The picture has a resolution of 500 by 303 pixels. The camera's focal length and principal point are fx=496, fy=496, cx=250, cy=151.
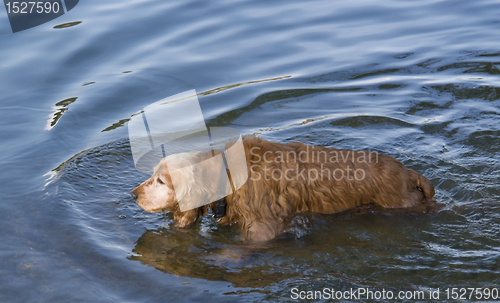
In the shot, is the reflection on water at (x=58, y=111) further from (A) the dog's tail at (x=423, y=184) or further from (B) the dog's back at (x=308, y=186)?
(A) the dog's tail at (x=423, y=184)

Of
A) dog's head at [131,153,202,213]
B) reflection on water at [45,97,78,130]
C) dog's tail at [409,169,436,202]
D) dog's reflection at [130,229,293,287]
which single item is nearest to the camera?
dog's reflection at [130,229,293,287]

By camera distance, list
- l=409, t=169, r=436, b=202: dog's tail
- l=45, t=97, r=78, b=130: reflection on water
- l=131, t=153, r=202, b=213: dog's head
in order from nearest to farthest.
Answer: l=131, t=153, r=202, b=213: dog's head, l=409, t=169, r=436, b=202: dog's tail, l=45, t=97, r=78, b=130: reflection on water

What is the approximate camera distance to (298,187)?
16.4ft

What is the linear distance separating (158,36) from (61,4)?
141 inches

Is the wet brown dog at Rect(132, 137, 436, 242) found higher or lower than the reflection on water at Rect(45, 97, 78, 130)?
lower

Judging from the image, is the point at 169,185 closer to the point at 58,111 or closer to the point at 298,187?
the point at 298,187

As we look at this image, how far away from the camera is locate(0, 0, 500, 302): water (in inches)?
181

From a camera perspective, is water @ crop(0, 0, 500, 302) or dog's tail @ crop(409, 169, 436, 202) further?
dog's tail @ crop(409, 169, 436, 202)

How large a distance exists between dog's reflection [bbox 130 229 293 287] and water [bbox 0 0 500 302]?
0.02 metres

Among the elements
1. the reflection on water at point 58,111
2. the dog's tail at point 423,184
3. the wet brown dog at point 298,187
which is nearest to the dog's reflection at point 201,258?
the wet brown dog at point 298,187

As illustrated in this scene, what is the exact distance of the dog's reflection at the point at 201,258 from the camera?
4559mm

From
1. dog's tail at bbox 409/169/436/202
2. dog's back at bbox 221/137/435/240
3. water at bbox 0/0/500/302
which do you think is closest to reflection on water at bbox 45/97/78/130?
water at bbox 0/0/500/302

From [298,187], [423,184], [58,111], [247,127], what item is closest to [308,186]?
[298,187]

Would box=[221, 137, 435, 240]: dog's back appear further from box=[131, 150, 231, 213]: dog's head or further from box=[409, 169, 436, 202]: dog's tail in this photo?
box=[131, 150, 231, 213]: dog's head
